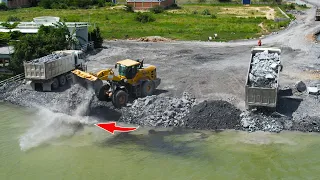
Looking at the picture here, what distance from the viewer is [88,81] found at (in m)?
23.9

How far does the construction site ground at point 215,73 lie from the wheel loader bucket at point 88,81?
0.61 m

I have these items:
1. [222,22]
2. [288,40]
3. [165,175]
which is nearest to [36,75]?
[165,175]

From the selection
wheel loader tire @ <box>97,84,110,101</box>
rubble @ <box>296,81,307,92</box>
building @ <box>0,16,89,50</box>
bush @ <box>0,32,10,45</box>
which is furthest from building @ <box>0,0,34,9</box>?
rubble @ <box>296,81,307,92</box>

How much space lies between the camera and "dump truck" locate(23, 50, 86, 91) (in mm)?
26812

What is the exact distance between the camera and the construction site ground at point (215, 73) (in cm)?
2273

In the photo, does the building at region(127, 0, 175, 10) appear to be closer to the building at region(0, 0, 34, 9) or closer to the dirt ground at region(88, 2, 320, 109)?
the building at region(0, 0, 34, 9)

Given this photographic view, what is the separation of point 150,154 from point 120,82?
20.1ft

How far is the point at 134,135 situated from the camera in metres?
Result: 21.5

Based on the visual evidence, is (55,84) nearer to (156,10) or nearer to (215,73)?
(215,73)

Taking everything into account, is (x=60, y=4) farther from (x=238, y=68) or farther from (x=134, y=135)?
(x=134, y=135)

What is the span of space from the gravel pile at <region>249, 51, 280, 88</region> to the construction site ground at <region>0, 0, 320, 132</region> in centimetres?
172

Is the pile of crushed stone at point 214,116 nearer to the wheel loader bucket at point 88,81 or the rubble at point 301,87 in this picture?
the rubble at point 301,87

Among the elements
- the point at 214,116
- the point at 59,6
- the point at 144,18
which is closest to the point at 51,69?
the point at 214,116

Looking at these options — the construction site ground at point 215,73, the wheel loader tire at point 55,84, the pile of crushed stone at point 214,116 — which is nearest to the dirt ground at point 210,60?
the construction site ground at point 215,73
